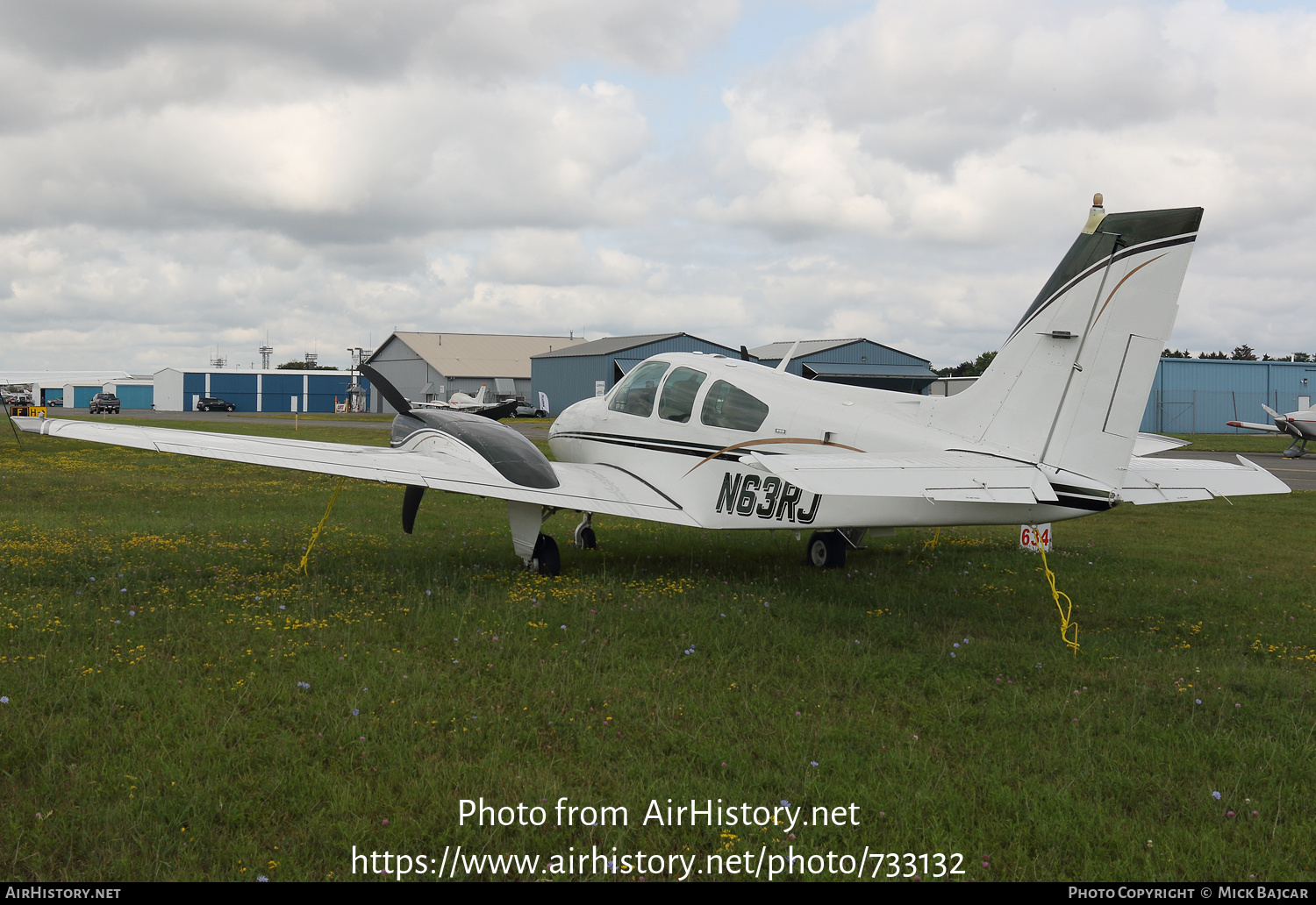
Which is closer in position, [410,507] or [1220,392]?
[410,507]

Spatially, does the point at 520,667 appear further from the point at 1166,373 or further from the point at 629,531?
the point at 1166,373

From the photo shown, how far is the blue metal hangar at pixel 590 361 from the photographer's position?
65.1 metres

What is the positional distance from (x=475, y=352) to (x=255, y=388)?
28.7m

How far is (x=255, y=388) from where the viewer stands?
318ft

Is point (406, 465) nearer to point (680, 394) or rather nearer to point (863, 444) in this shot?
point (680, 394)

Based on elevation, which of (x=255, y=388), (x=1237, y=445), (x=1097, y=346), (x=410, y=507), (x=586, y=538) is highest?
(x=255, y=388)

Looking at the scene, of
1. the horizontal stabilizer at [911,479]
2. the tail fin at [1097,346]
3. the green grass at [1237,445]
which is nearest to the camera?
the horizontal stabilizer at [911,479]

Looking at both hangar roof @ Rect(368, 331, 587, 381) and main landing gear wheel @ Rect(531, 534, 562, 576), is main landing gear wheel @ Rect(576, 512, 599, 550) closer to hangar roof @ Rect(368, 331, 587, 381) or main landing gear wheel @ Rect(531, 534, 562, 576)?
main landing gear wheel @ Rect(531, 534, 562, 576)

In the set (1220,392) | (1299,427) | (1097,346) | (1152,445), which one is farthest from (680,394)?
(1220,392)

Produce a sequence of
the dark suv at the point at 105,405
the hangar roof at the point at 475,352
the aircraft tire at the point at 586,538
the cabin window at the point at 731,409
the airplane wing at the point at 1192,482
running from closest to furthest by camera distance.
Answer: the airplane wing at the point at 1192,482
the cabin window at the point at 731,409
the aircraft tire at the point at 586,538
the dark suv at the point at 105,405
the hangar roof at the point at 475,352

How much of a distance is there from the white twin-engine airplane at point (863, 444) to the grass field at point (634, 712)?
97 cm

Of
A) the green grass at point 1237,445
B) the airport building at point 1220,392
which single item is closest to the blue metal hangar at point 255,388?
the airport building at point 1220,392

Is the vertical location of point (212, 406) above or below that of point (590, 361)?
below

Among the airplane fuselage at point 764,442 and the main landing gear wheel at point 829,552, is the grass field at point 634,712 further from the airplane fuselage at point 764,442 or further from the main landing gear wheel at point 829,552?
the airplane fuselage at point 764,442
